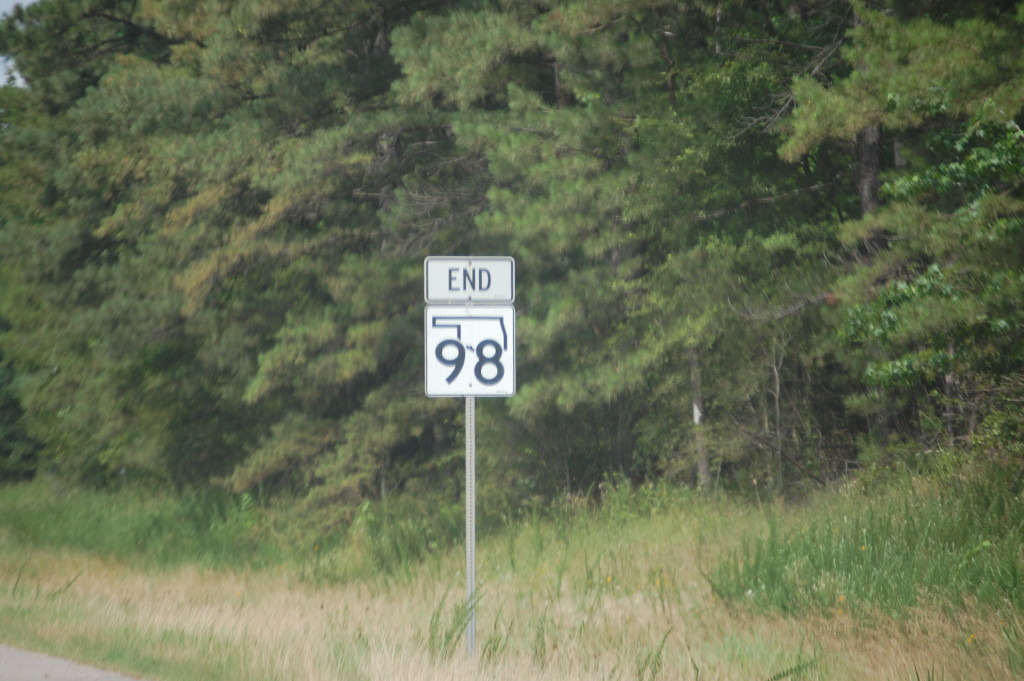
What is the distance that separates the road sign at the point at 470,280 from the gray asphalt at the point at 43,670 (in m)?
3.70

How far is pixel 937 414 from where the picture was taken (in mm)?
14484

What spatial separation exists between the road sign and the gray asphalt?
12.1ft

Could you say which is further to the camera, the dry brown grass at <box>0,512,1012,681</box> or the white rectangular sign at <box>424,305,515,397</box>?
the white rectangular sign at <box>424,305,515,397</box>

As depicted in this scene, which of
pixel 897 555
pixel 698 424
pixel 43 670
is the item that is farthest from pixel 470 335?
pixel 698 424

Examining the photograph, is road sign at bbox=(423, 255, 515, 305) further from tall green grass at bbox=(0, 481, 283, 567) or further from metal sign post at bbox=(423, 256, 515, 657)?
tall green grass at bbox=(0, 481, 283, 567)

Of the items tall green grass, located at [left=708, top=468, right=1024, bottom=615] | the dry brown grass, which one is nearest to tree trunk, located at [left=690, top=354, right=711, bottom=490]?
the dry brown grass

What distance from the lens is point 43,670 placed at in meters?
8.98

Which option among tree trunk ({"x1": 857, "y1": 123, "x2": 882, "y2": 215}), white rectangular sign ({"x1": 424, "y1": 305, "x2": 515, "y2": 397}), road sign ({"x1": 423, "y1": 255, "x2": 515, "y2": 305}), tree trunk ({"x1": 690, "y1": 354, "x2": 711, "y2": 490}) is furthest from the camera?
tree trunk ({"x1": 690, "y1": 354, "x2": 711, "y2": 490})

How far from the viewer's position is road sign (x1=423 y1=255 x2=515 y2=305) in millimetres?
8883

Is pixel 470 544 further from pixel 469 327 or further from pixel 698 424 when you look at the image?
pixel 698 424

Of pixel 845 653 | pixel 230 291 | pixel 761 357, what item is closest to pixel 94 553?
pixel 230 291

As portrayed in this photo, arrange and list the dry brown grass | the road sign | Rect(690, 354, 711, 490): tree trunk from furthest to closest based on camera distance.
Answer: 1. Rect(690, 354, 711, 490): tree trunk
2. the road sign
3. the dry brown grass

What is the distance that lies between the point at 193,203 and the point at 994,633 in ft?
50.1

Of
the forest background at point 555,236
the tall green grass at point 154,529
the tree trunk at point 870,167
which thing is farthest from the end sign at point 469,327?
the tall green grass at point 154,529
